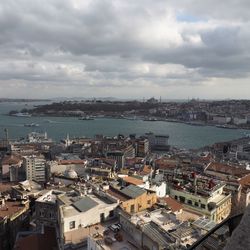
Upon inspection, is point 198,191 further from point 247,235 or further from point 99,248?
point 247,235

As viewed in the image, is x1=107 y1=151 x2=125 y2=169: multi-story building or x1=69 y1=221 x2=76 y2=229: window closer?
x1=69 y1=221 x2=76 y2=229: window

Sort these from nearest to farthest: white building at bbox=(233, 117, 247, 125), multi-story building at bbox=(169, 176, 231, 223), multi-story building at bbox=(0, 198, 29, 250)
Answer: multi-story building at bbox=(169, 176, 231, 223), multi-story building at bbox=(0, 198, 29, 250), white building at bbox=(233, 117, 247, 125)

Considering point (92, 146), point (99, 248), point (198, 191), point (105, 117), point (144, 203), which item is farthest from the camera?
point (105, 117)

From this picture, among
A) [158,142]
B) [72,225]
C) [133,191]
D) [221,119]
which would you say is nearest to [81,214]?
[72,225]

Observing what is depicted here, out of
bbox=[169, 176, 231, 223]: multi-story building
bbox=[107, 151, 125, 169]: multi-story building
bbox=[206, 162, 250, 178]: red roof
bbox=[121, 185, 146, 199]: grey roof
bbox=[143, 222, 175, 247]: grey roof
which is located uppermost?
bbox=[143, 222, 175, 247]: grey roof

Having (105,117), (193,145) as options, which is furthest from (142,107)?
(193,145)

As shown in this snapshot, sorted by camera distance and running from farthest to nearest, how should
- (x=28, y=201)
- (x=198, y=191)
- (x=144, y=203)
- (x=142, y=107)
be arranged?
(x=142, y=107) < (x=28, y=201) < (x=198, y=191) < (x=144, y=203)

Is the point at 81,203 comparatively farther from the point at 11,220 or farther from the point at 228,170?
the point at 228,170

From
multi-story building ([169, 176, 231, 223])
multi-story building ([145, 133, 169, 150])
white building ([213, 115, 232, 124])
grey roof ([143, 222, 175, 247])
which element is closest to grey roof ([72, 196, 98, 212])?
grey roof ([143, 222, 175, 247])

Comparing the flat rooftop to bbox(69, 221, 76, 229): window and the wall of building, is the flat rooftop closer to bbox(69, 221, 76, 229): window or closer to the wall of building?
bbox(69, 221, 76, 229): window
